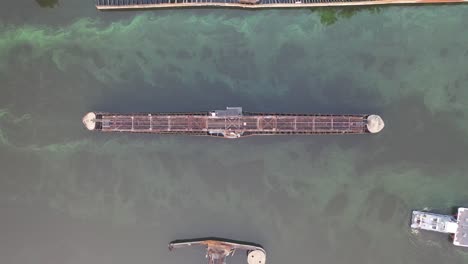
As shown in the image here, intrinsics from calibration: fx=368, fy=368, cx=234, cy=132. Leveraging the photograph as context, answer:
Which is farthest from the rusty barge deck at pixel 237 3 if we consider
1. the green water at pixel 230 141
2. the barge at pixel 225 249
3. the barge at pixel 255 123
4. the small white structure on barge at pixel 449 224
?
the barge at pixel 225 249

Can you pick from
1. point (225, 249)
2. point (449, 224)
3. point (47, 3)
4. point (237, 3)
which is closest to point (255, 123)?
point (237, 3)

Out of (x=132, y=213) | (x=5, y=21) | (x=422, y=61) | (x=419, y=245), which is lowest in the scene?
(x=419, y=245)

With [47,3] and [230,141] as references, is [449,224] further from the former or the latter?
[47,3]

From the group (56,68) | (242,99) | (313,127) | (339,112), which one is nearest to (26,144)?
(56,68)

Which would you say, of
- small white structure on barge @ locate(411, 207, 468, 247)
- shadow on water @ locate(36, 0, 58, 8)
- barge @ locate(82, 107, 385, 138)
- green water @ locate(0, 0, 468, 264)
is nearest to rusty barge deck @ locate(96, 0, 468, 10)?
green water @ locate(0, 0, 468, 264)

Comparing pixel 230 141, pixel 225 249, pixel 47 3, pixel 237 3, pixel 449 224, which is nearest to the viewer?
pixel 449 224

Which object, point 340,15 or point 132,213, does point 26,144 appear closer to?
point 132,213
